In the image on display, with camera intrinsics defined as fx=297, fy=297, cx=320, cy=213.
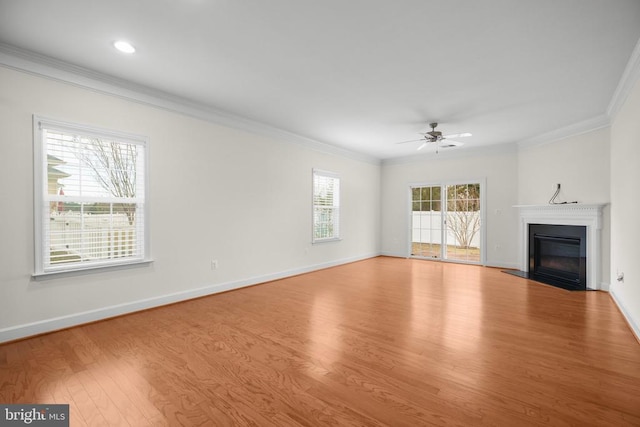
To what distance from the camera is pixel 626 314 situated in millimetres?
3426

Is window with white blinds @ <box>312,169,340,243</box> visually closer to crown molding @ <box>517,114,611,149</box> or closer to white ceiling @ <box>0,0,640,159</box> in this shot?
white ceiling @ <box>0,0,640,159</box>

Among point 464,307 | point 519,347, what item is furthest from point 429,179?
point 519,347

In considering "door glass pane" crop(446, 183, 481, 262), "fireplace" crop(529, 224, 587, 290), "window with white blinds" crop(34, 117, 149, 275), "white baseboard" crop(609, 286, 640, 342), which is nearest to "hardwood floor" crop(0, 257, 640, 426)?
"white baseboard" crop(609, 286, 640, 342)

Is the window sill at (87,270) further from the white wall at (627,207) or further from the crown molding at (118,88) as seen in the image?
the white wall at (627,207)

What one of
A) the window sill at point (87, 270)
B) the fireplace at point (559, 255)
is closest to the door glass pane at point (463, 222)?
the fireplace at point (559, 255)

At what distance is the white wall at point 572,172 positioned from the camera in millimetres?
4691

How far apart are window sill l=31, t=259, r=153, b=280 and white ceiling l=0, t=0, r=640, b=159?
7.08 feet

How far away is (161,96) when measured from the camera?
382 cm

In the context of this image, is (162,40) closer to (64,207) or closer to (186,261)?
(64,207)

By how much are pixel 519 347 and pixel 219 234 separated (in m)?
3.90

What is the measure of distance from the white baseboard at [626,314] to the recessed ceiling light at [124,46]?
559 cm

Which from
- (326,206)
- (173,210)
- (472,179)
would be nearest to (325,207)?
(326,206)

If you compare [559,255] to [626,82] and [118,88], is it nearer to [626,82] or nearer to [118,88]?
[626,82]

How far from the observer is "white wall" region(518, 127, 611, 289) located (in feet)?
15.4
